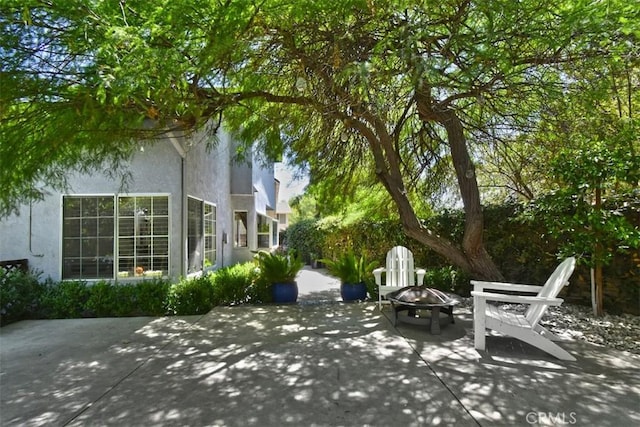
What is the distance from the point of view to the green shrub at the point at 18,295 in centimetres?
611

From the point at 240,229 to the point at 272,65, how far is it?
34.3 feet

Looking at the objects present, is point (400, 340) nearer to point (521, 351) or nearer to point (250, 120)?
point (521, 351)

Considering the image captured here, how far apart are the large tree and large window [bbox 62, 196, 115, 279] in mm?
1328

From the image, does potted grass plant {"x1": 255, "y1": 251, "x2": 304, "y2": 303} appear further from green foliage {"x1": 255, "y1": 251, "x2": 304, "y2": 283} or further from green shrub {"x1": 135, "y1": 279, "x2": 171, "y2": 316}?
green shrub {"x1": 135, "y1": 279, "x2": 171, "y2": 316}

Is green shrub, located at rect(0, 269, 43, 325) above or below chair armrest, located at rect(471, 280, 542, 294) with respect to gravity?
below

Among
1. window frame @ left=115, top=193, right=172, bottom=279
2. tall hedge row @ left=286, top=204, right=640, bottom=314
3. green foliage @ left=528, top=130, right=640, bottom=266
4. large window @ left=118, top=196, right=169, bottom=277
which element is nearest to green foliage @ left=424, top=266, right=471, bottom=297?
tall hedge row @ left=286, top=204, right=640, bottom=314

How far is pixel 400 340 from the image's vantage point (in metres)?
4.76

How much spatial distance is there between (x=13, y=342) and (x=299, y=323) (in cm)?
401

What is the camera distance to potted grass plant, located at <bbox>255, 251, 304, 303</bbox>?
7.29 meters

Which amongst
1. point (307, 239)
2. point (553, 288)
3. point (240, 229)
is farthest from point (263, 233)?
point (553, 288)

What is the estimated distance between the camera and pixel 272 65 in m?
5.60

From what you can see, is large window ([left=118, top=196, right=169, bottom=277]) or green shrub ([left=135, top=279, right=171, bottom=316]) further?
large window ([left=118, top=196, right=169, bottom=277])

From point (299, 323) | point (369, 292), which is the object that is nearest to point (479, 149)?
point (369, 292)

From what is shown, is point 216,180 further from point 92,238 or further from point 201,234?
point 92,238
